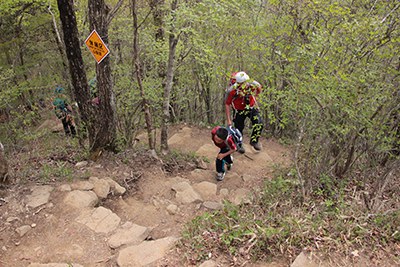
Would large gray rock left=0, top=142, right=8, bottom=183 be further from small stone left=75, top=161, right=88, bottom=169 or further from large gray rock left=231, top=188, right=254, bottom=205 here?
large gray rock left=231, top=188, right=254, bottom=205

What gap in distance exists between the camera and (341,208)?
323 cm

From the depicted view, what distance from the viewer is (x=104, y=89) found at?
441 centimetres

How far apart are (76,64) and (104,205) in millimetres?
2380

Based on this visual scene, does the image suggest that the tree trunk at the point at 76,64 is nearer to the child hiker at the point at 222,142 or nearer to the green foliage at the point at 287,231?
the child hiker at the point at 222,142

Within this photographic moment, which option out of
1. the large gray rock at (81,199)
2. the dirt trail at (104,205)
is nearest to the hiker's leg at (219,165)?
the dirt trail at (104,205)

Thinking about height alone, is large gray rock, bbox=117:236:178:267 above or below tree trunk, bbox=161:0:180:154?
below

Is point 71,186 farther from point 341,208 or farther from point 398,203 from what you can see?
point 398,203

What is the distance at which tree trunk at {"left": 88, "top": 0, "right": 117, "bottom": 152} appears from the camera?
13.5 feet

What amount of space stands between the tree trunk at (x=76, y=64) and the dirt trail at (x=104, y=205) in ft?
2.61

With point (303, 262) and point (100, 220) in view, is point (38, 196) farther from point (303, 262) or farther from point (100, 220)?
point (303, 262)

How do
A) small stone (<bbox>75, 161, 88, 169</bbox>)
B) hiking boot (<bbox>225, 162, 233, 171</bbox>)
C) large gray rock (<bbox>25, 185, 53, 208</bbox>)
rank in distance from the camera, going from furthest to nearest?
hiking boot (<bbox>225, 162, 233, 171</bbox>) → small stone (<bbox>75, 161, 88, 169</bbox>) → large gray rock (<bbox>25, 185, 53, 208</bbox>)

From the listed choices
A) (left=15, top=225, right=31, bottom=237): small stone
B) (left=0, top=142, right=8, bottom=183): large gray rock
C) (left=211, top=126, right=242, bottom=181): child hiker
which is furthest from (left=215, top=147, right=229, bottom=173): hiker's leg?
(left=0, top=142, right=8, bottom=183): large gray rock

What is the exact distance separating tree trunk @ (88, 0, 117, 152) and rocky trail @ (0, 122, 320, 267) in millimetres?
365

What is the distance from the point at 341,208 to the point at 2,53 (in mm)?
12635
